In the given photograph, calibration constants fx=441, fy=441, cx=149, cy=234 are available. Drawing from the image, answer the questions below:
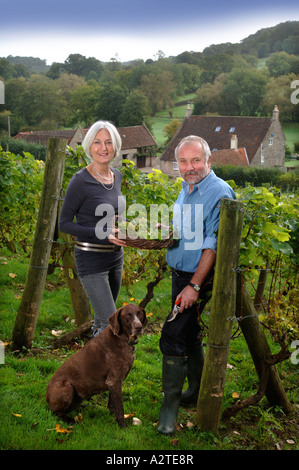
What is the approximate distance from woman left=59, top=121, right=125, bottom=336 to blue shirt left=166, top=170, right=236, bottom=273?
614 millimetres

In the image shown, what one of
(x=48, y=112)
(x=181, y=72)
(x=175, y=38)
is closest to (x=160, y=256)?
(x=48, y=112)

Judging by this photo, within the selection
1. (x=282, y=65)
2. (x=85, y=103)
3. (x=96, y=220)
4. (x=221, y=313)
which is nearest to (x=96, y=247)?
(x=96, y=220)

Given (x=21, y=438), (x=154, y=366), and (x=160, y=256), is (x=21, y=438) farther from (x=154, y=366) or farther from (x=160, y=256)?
(x=160, y=256)

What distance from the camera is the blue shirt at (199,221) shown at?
350 centimetres

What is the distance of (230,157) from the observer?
52.3m

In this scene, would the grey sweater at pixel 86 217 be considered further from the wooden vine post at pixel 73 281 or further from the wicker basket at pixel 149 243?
the wooden vine post at pixel 73 281

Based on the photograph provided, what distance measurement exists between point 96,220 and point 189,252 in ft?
2.99

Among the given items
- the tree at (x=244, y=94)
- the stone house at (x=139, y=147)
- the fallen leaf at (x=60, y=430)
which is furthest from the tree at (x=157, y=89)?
the fallen leaf at (x=60, y=430)

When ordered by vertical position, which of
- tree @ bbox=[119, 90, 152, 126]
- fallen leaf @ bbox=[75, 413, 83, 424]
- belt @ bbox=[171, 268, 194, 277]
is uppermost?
tree @ bbox=[119, 90, 152, 126]

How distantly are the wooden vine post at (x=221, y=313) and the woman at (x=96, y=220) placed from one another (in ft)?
3.08

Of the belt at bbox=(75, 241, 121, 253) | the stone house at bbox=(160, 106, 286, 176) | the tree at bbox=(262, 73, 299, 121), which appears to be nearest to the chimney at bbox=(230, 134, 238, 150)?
the stone house at bbox=(160, 106, 286, 176)

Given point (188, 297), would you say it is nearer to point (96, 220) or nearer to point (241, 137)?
point (96, 220)

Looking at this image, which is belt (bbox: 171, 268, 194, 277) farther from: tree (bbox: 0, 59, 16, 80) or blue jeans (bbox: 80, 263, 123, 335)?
tree (bbox: 0, 59, 16, 80)

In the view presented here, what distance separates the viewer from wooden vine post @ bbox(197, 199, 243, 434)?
132 inches
